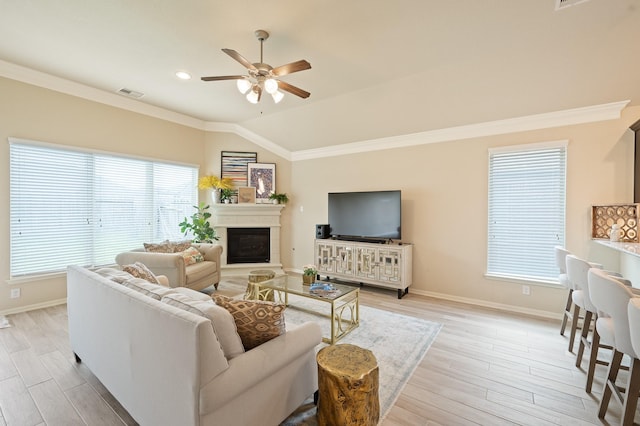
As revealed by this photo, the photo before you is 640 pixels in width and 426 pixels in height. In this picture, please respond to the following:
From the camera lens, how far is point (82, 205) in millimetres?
4195

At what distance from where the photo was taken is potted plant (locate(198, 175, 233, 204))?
18.0 ft

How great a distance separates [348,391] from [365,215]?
3505mm

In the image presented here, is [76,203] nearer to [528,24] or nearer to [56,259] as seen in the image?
[56,259]

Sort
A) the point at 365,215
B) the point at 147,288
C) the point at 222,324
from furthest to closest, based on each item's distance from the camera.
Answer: the point at 365,215 → the point at 147,288 → the point at 222,324

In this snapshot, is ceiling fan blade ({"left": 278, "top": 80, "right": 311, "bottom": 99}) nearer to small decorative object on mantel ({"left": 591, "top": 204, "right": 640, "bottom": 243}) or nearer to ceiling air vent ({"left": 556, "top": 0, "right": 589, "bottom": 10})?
ceiling air vent ({"left": 556, "top": 0, "right": 589, "bottom": 10})

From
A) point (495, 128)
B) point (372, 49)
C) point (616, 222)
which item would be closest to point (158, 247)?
point (372, 49)

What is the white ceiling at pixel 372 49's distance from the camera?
2.39 meters

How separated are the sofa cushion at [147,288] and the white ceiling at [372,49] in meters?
2.36

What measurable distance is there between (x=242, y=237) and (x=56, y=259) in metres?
2.89

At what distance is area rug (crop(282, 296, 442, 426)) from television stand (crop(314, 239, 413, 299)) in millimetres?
793

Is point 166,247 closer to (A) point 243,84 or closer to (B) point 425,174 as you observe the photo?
(A) point 243,84

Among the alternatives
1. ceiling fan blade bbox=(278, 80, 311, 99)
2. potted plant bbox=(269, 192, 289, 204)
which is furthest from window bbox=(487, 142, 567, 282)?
potted plant bbox=(269, 192, 289, 204)

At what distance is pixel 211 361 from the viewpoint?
1269 mm

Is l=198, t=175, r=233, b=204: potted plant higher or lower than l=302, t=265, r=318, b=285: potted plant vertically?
higher
